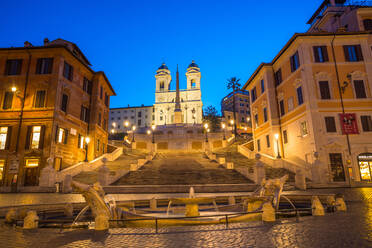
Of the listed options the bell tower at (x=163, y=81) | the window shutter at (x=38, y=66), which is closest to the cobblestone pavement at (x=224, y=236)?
the window shutter at (x=38, y=66)

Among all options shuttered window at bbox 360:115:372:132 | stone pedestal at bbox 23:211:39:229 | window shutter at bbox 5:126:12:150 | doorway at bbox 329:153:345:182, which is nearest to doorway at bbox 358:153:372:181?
doorway at bbox 329:153:345:182

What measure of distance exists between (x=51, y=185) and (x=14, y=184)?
4.23 metres

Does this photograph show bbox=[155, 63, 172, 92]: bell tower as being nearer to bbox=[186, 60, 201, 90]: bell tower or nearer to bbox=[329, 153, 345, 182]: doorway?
bbox=[186, 60, 201, 90]: bell tower

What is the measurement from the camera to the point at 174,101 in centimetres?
9575

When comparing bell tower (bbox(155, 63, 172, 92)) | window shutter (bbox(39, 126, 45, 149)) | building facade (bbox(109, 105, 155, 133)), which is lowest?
window shutter (bbox(39, 126, 45, 149))

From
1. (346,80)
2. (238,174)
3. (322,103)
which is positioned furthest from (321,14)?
(238,174)

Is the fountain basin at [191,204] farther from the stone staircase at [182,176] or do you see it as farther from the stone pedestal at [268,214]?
the stone staircase at [182,176]

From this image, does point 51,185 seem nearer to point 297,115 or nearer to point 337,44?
point 297,115

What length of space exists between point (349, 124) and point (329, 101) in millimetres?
2769

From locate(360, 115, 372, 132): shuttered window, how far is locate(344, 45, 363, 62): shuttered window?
6.16 m

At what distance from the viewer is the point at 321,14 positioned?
35.0m

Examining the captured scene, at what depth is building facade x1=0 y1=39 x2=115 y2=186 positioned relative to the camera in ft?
74.1

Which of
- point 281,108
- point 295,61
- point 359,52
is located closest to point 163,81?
point 281,108

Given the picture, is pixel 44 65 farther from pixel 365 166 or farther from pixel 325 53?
pixel 365 166
